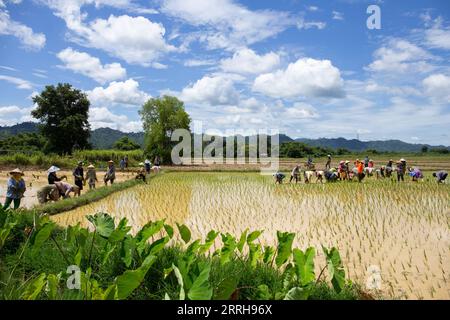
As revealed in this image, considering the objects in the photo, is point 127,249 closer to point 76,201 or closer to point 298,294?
point 298,294

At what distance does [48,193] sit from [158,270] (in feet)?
25.9

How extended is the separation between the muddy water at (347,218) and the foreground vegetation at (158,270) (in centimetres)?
152

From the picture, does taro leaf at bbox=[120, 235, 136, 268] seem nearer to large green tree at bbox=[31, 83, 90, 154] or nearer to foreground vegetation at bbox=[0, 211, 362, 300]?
foreground vegetation at bbox=[0, 211, 362, 300]

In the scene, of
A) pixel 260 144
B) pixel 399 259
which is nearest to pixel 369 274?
pixel 399 259

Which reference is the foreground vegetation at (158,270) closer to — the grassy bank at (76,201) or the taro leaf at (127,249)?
the taro leaf at (127,249)

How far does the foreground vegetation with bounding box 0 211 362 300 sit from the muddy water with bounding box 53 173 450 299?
1.52 metres

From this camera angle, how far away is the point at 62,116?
36656 millimetres

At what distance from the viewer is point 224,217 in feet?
27.9

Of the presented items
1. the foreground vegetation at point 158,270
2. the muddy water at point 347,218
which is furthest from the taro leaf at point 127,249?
the muddy water at point 347,218

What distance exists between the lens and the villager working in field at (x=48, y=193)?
998 centimetres

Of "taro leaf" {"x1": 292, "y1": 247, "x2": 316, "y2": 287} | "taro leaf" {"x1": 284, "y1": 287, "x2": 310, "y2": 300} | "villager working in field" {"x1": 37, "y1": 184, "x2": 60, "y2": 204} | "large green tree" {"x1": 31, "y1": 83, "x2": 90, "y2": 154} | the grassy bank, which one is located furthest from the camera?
"large green tree" {"x1": 31, "y1": 83, "x2": 90, "y2": 154}

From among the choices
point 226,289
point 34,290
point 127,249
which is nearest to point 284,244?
point 226,289

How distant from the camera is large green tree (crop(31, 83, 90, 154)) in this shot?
118ft

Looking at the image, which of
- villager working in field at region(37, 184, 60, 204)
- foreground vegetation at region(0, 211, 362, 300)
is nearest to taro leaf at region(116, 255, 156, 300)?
foreground vegetation at region(0, 211, 362, 300)
